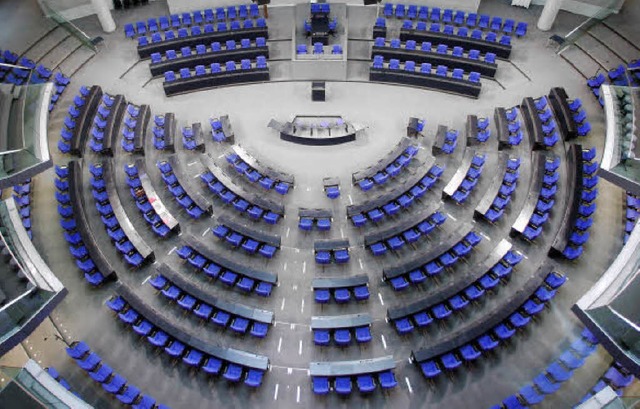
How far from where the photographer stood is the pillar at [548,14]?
27031 mm

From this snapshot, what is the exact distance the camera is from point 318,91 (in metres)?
25.5

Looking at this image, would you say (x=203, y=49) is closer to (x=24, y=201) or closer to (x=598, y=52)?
(x=24, y=201)

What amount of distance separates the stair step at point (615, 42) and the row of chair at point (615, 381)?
16608mm

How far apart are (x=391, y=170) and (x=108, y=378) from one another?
1324cm

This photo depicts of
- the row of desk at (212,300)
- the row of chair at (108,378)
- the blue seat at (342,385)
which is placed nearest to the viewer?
the row of chair at (108,378)

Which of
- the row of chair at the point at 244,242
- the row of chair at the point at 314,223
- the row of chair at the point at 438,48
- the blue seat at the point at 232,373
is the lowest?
the blue seat at the point at 232,373

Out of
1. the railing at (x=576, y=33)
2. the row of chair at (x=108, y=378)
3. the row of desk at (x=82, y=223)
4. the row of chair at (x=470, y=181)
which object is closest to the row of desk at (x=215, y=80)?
the row of desk at (x=82, y=223)

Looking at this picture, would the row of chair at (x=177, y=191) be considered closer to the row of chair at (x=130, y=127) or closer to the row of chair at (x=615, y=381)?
the row of chair at (x=130, y=127)

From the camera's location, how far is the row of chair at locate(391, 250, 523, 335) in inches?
697

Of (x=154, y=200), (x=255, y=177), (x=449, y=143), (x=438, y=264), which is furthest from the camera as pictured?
(x=449, y=143)

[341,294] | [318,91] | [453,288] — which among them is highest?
[318,91]

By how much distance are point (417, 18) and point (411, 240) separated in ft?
48.2

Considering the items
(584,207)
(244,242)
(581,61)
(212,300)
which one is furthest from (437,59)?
(212,300)

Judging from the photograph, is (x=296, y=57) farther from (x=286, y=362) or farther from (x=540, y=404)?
(x=540, y=404)
